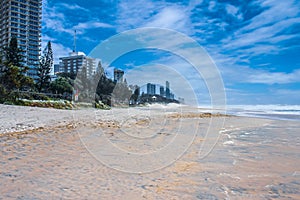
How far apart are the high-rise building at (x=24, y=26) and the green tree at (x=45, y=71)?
3652 cm

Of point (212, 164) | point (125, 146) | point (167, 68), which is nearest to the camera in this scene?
point (212, 164)

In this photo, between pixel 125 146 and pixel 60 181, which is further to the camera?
→ pixel 125 146

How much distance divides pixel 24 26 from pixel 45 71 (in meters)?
50.0

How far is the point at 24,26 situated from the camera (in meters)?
78.7

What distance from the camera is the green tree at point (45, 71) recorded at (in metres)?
38.9

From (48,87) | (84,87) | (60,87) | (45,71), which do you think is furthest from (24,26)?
(60,87)

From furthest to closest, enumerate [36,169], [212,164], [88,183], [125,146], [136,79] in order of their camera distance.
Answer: [136,79] → [125,146] → [212,164] → [36,169] → [88,183]

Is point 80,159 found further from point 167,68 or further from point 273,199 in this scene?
point 167,68

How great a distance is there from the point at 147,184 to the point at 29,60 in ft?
283

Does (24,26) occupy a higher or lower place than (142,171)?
higher

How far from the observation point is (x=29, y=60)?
78.2 meters

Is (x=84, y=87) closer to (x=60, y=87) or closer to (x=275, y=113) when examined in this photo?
(x=60, y=87)

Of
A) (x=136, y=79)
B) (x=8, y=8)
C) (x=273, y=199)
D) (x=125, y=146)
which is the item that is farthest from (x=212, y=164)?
Result: (x=8, y=8)

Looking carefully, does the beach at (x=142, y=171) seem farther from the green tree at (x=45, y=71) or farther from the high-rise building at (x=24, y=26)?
the high-rise building at (x=24, y=26)
